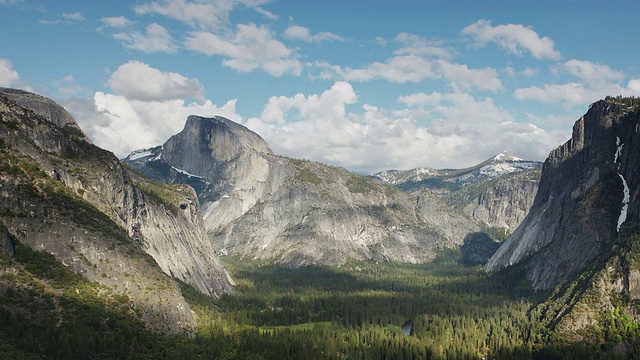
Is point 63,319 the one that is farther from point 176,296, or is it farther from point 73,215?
point 176,296

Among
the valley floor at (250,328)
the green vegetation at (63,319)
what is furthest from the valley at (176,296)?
the valley floor at (250,328)

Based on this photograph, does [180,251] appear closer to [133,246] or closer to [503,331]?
[133,246]

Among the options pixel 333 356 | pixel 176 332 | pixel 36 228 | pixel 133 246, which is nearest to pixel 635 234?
pixel 333 356

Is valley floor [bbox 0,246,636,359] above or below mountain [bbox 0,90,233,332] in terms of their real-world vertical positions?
below

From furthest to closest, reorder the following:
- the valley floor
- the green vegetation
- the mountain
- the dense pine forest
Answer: the mountain → the dense pine forest → the valley floor → the green vegetation

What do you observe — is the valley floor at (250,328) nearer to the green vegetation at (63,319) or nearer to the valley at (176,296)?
the green vegetation at (63,319)

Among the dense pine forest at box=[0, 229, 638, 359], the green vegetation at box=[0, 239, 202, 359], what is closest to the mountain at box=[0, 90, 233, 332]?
the green vegetation at box=[0, 239, 202, 359]

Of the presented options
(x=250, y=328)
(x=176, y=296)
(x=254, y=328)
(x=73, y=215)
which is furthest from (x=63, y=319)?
(x=254, y=328)

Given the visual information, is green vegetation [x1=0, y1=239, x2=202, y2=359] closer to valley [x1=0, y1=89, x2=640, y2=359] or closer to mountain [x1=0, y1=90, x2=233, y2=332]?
valley [x1=0, y1=89, x2=640, y2=359]
